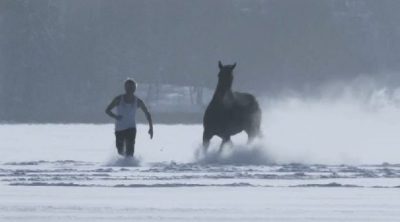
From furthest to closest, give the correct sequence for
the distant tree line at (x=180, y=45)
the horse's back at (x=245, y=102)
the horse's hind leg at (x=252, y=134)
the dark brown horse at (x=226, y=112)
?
the distant tree line at (x=180, y=45), the horse's hind leg at (x=252, y=134), the horse's back at (x=245, y=102), the dark brown horse at (x=226, y=112)

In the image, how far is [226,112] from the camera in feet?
88.9

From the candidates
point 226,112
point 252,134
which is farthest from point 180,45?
point 226,112

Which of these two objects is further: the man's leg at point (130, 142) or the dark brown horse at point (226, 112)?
the dark brown horse at point (226, 112)

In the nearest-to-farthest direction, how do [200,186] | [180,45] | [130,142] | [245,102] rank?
[200,186] → [130,142] → [245,102] → [180,45]

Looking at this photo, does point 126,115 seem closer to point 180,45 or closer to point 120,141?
point 120,141

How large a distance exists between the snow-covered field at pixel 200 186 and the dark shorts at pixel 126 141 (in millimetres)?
284

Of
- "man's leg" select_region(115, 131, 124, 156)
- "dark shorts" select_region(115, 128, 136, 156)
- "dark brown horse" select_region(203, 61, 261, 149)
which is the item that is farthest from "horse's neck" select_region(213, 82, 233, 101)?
"man's leg" select_region(115, 131, 124, 156)

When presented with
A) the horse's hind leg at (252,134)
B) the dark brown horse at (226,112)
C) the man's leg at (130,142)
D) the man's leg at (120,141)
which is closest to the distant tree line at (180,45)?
the horse's hind leg at (252,134)

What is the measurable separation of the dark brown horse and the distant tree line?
220 feet

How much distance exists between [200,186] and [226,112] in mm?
8339

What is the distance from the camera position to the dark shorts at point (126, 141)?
25.1m

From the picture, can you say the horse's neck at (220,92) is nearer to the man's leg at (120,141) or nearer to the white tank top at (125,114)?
the white tank top at (125,114)
